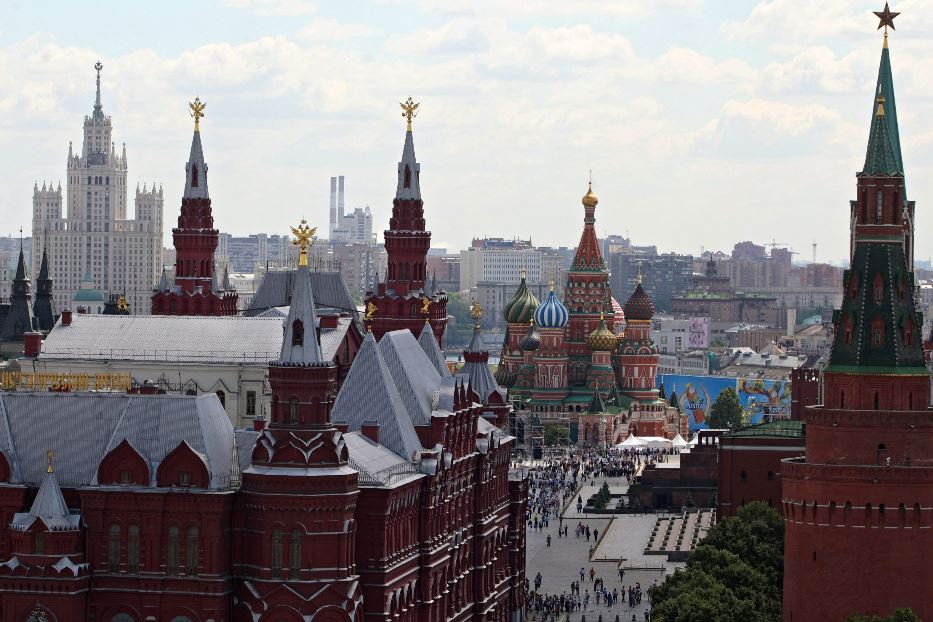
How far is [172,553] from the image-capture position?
86125 millimetres

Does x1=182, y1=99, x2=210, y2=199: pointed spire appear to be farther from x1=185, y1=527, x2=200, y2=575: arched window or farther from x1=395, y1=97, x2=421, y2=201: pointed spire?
x1=185, y1=527, x2=200, y2=575: arched window

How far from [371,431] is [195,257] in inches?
1673

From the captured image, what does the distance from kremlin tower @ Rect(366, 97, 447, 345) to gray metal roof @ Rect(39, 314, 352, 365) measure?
459 inches

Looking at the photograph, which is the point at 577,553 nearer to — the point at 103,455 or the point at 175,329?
the point at 175,329

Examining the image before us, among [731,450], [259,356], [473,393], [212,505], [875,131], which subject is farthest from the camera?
[731,450]

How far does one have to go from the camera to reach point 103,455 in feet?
288

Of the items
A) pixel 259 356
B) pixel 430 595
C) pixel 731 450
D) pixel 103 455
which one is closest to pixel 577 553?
pixel 731 450

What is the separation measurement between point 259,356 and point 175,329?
412 cm

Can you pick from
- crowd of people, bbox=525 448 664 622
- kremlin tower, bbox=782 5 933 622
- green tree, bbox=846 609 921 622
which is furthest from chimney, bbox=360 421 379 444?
crowd of people, bbox=525 448 664 622

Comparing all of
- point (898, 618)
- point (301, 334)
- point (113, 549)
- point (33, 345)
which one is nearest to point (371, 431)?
point (301, 334)

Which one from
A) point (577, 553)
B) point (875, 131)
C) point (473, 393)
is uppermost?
point (875, 131)

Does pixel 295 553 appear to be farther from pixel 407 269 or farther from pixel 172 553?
pixel 407 269

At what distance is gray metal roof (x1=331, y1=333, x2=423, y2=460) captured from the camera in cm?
9512

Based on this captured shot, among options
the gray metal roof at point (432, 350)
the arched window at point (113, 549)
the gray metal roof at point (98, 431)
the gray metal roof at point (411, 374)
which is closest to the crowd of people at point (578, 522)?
the gray metal roof at point (432, 350)
